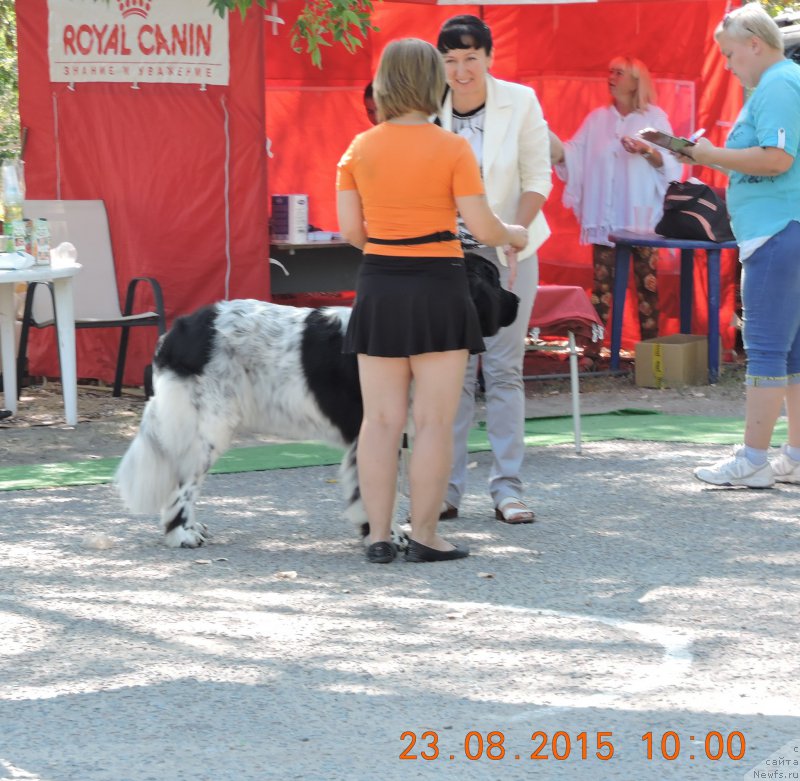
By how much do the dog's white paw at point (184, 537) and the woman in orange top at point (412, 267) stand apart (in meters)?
0.77

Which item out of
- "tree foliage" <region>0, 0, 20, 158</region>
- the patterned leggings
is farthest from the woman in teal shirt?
"tree foliage" <region>0, 0, 20, 158</region>

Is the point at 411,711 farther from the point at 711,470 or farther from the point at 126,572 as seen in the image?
the point at 711,470

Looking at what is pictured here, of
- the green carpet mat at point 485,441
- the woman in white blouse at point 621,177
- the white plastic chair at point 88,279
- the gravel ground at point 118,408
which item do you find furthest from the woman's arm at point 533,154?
the woman in white blouse at point 621,177

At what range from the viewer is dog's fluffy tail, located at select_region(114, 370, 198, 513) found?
5254 mm

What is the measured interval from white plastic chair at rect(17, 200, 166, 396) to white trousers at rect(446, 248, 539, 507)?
139 inches

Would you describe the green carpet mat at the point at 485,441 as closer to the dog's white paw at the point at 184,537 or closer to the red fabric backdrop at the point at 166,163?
the dog's white paw at the point at 184,537

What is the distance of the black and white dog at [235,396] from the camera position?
5.18 m

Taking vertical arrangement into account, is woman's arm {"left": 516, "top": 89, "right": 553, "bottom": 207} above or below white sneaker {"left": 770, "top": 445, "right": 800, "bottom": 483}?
above

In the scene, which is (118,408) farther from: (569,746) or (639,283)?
(569,746)

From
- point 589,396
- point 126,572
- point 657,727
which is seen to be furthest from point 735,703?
point 589,396

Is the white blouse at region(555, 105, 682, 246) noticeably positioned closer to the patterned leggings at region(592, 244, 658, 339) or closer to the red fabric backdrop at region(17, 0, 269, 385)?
the patterned leggings at region(592, 244, 658, 339)

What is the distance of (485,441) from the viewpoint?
758cm

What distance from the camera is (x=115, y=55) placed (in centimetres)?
885

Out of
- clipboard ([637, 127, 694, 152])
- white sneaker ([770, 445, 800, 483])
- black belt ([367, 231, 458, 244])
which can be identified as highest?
clipboard ([637, 127, 694, 152])
